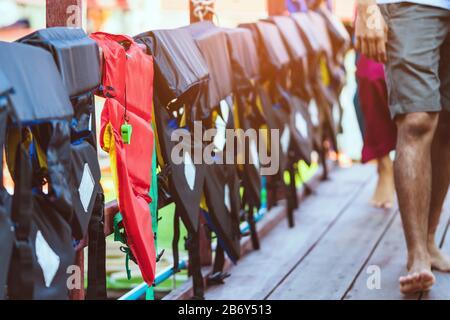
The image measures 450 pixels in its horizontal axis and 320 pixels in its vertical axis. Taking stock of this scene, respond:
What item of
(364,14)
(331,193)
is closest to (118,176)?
(364,14)

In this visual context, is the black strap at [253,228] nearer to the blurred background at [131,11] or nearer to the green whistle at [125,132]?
the green whistle at [125,132]

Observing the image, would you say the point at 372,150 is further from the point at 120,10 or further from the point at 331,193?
the point at 120,10

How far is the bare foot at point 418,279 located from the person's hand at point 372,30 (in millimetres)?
682

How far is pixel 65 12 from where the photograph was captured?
94.8 inches

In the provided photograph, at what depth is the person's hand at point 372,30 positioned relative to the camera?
3.15 metres

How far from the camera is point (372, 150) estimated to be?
450 cm

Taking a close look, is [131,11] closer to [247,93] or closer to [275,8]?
[275,8]

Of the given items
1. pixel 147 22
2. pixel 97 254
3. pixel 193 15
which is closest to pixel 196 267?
pixel 97 254

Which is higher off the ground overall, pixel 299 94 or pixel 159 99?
pixel 159 99

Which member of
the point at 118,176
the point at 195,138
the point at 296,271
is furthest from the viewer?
the point at 296,271

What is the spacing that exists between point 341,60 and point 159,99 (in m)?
3.00

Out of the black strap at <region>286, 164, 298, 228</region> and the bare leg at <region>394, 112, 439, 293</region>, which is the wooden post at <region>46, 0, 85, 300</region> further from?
→ the black strap at <region>286, 164, 298, 228</region>

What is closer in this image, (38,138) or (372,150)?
(38,138)

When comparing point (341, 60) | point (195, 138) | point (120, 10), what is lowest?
point (120, 10)
